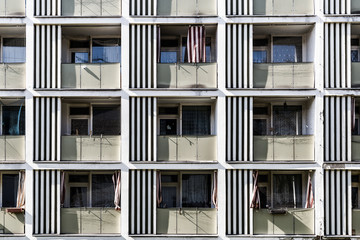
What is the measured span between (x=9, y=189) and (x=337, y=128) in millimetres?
12932

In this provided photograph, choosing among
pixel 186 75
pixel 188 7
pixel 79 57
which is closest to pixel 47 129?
pixel 79 57

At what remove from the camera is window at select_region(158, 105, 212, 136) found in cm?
1691

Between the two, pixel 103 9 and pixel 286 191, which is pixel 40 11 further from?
pixel 286 191

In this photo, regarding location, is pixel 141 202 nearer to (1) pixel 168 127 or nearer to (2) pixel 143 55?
(1) pixel 168 127

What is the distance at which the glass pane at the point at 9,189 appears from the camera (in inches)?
648

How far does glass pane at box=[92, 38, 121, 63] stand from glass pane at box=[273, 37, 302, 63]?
6.43m

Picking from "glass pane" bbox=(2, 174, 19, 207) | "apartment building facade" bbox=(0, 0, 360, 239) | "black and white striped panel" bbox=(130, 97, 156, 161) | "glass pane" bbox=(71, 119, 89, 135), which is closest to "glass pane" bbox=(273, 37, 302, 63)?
"apartment building facade" bbox=(0, 0, 360, 239)

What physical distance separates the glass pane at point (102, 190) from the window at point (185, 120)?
286 centimetres

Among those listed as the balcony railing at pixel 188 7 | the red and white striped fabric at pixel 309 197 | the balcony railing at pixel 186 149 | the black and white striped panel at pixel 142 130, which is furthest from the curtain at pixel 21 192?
the red and white striped fabric at pixel 309 197

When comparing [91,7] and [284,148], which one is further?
[91,7]

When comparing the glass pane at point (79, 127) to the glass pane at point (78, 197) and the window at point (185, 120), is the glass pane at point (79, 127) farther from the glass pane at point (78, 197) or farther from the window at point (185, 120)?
the window at point (185, 120)

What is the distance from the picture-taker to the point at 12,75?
15.9 m

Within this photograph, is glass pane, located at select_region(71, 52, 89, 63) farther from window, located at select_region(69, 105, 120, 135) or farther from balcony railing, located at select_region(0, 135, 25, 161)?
balcony railing, located at select_region(0, 135, 25, 161)

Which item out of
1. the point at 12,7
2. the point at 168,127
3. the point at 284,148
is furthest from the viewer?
the point at 168,127
